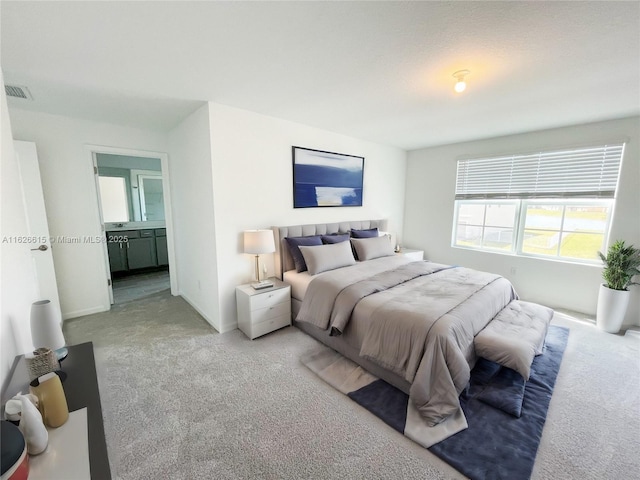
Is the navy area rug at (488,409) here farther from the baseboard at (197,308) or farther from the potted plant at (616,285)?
the baseboard at (197,308)

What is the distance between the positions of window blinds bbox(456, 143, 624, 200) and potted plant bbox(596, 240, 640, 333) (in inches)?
29.7

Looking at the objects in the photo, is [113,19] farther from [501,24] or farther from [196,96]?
[501,24]

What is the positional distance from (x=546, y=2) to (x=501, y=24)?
201 mm

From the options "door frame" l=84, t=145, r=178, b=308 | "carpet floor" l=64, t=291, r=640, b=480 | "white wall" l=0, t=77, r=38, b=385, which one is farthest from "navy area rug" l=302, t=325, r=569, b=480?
"door frame" l=84, t=145, r=178, b=308

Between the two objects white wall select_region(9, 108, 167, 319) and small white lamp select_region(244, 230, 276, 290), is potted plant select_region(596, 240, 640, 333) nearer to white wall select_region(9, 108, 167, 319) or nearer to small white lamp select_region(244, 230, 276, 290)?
small white lamp select_region(244, 230, 276, 290)

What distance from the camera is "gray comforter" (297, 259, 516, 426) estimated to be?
181 centimetres

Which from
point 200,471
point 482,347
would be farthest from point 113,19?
point 482,347

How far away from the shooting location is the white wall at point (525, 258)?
3148mm

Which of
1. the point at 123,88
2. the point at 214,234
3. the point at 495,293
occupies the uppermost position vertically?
the point at 123,88

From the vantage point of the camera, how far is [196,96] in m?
2.53

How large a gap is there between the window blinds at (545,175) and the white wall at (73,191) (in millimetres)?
5045

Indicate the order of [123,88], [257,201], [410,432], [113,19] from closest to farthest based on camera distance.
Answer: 1. [113,19]
2. [410,432]
3. [123,88]
4. [257,201]

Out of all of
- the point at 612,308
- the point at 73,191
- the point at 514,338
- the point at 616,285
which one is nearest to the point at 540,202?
the point at 616,285

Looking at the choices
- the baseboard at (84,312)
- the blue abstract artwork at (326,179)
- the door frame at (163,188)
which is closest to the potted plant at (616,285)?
the blue abstract artwork at (326,179)
